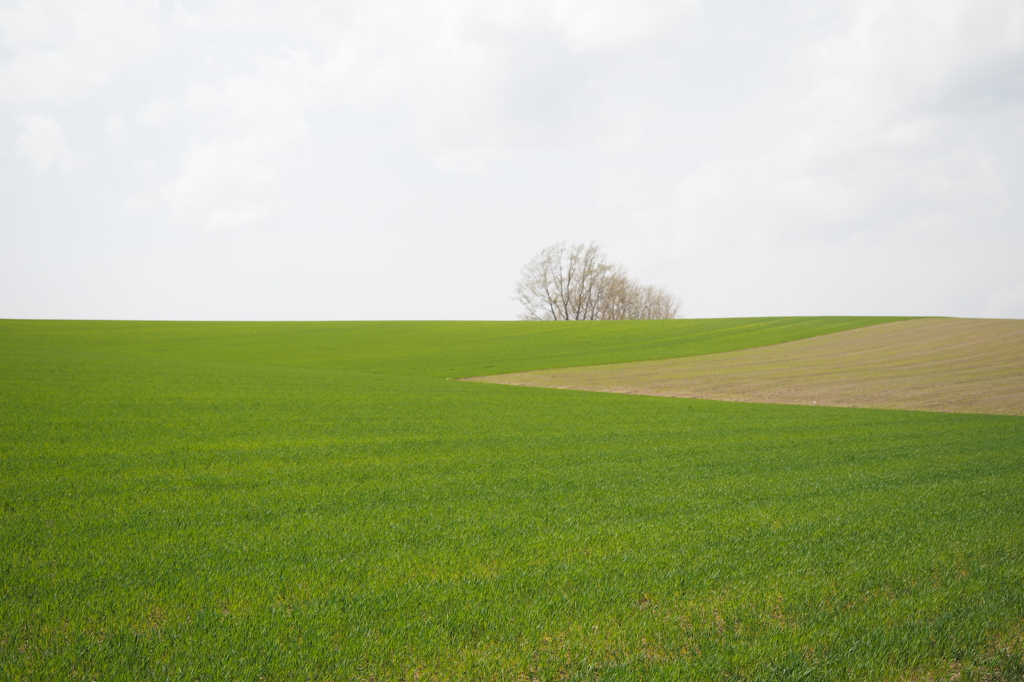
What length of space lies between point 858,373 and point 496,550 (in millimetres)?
30409

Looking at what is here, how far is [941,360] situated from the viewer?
33.2 metres

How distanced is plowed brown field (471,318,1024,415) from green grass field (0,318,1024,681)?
10531 mm

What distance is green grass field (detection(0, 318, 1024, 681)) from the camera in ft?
13.2

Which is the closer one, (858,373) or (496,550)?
(496,550)

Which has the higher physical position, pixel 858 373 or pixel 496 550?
pixel 858 373

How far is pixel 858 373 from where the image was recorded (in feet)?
102

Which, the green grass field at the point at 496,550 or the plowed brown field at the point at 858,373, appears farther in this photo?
the plowed brown field at the point at 858,373

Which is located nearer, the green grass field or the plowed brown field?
the green grass field

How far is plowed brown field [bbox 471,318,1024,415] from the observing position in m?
23.7

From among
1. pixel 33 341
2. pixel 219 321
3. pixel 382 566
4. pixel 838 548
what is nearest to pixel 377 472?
pixel 382 566

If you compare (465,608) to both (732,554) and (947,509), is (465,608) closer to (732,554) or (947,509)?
(732,554)

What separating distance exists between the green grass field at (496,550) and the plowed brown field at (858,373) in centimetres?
1053

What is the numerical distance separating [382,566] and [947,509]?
21.4 ft

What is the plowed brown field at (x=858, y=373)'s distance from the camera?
2367 cm
